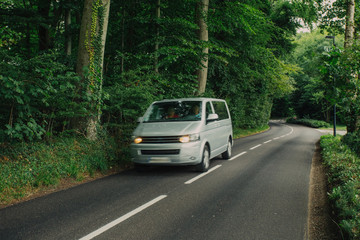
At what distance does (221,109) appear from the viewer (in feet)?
33.9

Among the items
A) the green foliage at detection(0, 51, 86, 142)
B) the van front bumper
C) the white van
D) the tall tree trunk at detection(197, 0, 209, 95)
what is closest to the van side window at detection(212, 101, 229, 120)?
the white van

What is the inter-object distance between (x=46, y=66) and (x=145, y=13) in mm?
9695

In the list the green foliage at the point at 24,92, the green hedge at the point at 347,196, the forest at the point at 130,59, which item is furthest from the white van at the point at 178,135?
the green hedge at the point at 347,196

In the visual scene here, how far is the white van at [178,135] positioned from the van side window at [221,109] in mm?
421

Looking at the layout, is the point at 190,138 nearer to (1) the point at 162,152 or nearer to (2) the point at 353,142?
(1) the point at 162,152

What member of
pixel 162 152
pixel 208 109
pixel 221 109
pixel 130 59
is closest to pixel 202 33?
pixel 130 59

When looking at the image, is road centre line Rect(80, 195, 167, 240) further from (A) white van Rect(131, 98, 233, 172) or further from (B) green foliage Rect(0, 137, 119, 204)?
Result: (B) green foliage Rect(0, 137, 119, 204)

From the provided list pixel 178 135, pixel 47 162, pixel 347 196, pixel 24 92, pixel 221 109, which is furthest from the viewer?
pixel 221 109

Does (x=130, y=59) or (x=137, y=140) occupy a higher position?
(x=130, y=59)

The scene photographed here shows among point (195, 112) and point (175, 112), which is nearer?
Answer: point (195, 112)

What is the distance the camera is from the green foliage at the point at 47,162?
18.9ft

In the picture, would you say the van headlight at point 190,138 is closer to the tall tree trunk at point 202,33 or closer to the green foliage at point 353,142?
the green foliage at point 353,142

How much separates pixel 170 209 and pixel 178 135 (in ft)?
8.66

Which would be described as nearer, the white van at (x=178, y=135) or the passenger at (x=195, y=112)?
the white van at (x=178, y=135)
